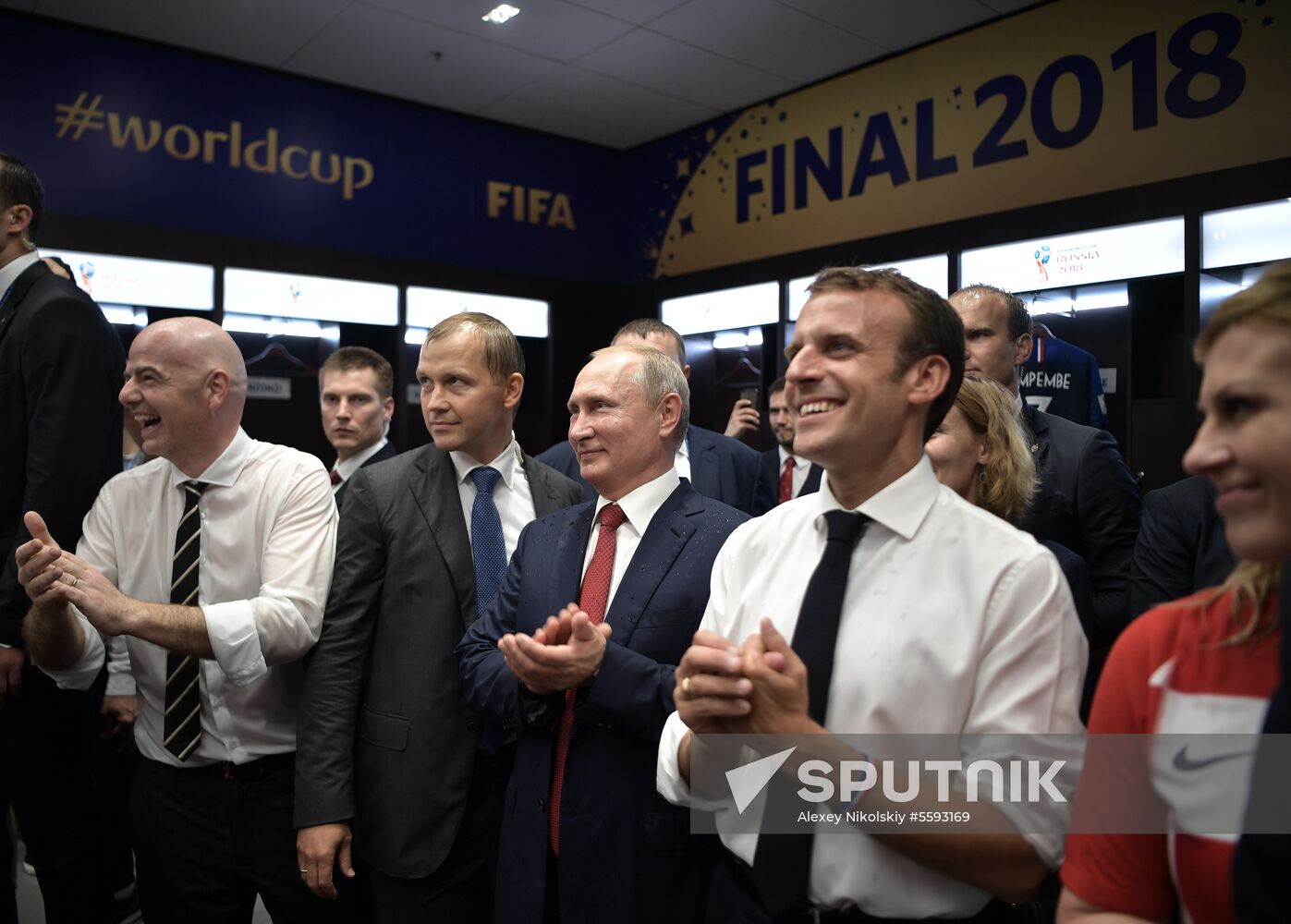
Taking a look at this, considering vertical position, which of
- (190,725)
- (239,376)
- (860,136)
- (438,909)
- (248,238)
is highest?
Result: (860,136)

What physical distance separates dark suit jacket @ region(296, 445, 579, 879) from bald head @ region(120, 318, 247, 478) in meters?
0.36

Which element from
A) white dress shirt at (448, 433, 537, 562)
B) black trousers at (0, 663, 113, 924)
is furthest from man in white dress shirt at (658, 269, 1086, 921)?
black trousers at (0, 663, 113, 924)

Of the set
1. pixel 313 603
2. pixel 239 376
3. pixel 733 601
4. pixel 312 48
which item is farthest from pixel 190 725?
pixel 312 48

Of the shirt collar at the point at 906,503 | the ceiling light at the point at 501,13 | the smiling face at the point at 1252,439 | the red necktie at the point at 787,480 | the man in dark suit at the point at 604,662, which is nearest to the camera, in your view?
the smiling face at the point at 1252,439

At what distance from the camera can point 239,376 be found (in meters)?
2.22

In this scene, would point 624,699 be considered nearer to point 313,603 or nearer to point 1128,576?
point 313,603

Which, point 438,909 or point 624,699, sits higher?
point 624,699

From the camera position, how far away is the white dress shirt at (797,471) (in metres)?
4.11

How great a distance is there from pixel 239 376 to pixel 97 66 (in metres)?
3.95

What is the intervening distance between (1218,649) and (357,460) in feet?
11.5

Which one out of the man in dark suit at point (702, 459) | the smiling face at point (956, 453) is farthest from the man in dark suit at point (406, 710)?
the man in dark suit at point (702, 459)

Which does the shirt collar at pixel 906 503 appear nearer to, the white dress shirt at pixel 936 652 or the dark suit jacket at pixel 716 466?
the white dress shirt at pixel 936 652

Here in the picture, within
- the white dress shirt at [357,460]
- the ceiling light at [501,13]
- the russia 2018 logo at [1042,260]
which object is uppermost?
the ceiling light at [501,13]

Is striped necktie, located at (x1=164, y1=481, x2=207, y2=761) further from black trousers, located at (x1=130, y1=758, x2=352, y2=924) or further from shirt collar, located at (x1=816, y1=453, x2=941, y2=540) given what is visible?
shirt collar, located at (x1=816, y1=453, x2=941, y2=540)
